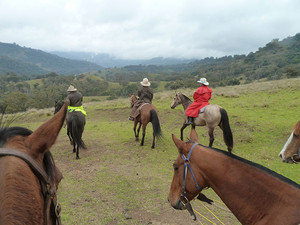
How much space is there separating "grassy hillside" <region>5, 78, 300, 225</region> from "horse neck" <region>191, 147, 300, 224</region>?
2067 millimetres

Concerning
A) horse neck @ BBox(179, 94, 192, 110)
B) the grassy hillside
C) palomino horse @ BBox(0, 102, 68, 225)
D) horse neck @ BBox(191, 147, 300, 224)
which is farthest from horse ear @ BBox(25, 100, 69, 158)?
horse neck @ BBox(179, 94, 192, 110)

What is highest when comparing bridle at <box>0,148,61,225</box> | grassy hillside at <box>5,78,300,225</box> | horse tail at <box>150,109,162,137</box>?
bridle at <box>0,148,61,225</box>

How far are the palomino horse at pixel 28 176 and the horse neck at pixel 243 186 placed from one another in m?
1.53

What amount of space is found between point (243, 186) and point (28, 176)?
194 cm

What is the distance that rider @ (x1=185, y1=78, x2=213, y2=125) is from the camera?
25.6ft

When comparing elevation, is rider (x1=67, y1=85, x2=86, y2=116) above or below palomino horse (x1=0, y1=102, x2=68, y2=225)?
below

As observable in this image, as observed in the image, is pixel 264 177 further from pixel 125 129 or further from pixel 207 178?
pixel 125 129

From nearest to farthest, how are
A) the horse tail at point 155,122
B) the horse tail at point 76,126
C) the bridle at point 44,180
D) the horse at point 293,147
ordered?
the bridle at point 44,180
the horse at point 293,147
the horse tail at point 76,126
the horse tail at point 155,122

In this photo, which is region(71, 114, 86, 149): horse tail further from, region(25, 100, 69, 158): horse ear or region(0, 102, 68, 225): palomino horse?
region(25, 100, 69, 158): horse ear

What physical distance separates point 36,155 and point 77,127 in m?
6.50

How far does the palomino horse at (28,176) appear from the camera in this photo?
1.01m

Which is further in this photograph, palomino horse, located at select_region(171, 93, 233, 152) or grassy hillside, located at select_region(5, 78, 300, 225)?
palomino horse, located at select_region(171, 93, 233, 152)

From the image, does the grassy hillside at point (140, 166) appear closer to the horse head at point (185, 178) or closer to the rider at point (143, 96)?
the rider at point (143, 96)

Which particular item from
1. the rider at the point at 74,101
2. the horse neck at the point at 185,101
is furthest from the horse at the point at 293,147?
the rider at the point at 74,101
